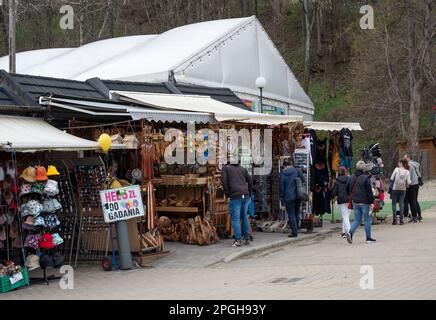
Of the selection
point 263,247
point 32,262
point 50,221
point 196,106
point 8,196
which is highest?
point 196,106

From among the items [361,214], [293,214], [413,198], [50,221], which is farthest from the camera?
[413,198]

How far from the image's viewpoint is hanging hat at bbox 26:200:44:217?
10.2m

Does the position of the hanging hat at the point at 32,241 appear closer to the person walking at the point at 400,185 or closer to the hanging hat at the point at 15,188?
the hanging hat at the point at 15,188

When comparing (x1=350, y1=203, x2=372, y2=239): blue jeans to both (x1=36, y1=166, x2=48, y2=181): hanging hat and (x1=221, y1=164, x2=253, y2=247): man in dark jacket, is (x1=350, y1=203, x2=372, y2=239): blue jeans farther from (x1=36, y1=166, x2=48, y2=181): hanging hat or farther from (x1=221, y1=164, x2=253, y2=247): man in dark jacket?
(x1=36, y1=166, x2=48, y2=181): hanging hat

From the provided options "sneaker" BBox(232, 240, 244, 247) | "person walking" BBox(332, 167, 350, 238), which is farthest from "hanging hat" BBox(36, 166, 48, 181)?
"person walking" BBox(332, 167, 350, 238)

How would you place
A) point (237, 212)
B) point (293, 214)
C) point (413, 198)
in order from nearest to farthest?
A: point (237, 212)
point (293, 214)
point (413, 198)

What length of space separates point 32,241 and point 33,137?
5.41ft

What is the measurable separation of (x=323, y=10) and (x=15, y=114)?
138 feet

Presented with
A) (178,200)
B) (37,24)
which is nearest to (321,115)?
(37,24)

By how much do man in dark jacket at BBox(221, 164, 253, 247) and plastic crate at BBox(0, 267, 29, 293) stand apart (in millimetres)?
4444

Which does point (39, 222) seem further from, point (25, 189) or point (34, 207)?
point (25, 189)

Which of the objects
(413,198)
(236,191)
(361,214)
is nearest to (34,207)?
(236,191)

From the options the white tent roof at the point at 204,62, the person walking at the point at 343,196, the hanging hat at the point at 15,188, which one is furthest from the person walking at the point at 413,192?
the hanging hat at the point at 15,188

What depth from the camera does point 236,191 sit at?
42.8 ft
